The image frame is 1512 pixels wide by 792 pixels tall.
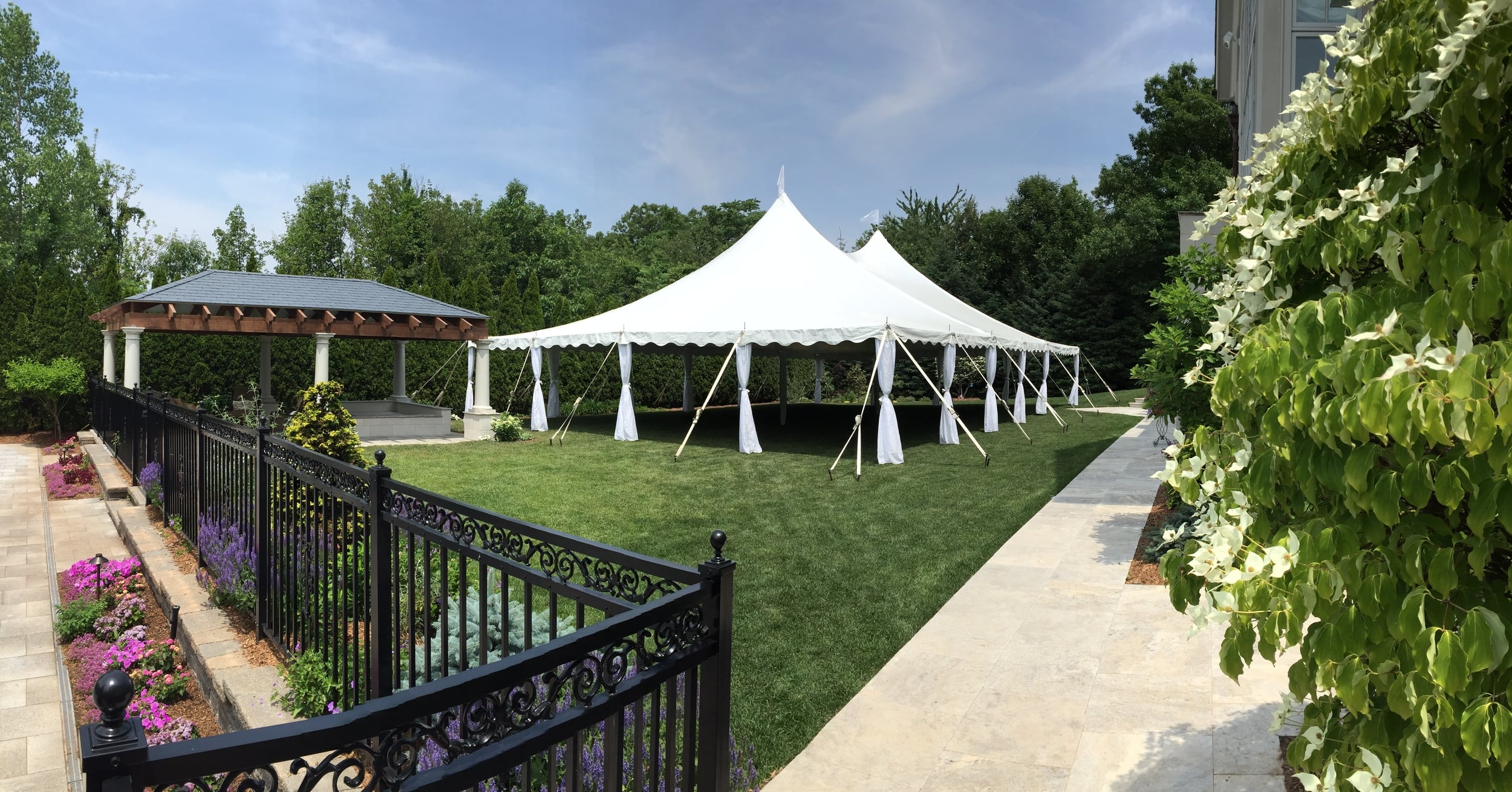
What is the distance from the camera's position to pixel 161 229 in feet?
132

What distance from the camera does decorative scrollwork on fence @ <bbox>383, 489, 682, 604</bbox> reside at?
2061 mm

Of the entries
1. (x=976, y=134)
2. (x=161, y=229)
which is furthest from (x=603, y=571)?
(x=161, y=229)

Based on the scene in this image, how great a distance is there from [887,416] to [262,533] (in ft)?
30.0

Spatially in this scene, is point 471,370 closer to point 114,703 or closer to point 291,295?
point 291,295

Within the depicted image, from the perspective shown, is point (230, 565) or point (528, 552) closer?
point (528, 552)

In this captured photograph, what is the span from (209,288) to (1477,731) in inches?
690

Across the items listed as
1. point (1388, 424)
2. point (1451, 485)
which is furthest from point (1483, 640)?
point (1388, 424)

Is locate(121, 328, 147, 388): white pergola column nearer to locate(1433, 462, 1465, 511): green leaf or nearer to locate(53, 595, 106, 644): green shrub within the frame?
locate(53, 595, 106, 644): green shrub

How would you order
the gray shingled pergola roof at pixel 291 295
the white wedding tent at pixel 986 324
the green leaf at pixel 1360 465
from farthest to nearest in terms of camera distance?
the white wedding tent at pixel 986 324 → the gray shingled pergola roof at pixel 291 295 → the green leaf at pixel 1360 465

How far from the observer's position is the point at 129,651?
4.24m

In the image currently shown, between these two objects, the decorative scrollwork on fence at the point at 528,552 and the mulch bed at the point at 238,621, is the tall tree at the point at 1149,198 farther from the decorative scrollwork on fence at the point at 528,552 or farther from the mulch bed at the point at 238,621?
the decorative scrollwork on fence at the point at 528,552

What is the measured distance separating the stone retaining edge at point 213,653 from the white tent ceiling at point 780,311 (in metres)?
8.84

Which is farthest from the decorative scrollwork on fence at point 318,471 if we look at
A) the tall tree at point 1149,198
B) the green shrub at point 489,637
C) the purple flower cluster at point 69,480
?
the tall tree at point 1149,198

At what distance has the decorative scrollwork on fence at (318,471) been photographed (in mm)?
3416
